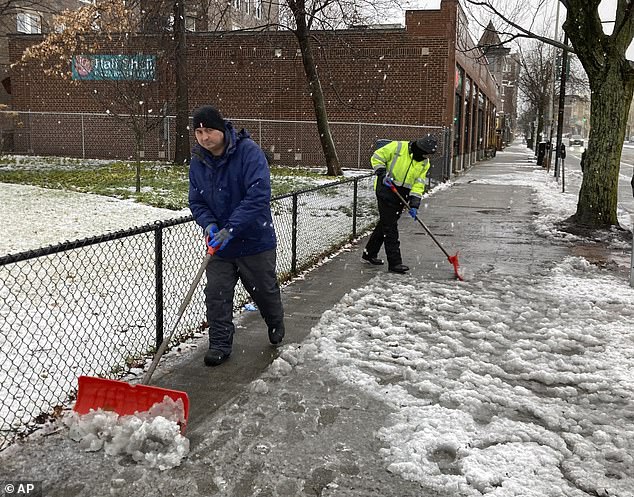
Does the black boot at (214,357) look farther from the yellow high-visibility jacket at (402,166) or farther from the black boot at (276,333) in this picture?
the yellow high-visibility jacket at (402,166)

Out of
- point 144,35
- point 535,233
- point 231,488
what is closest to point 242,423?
point 231,488

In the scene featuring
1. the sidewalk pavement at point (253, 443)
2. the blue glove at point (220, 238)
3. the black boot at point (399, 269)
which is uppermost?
the blue glove at point (220, 238)

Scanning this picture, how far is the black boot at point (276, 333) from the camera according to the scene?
5.09 m

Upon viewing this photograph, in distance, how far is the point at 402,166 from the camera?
25.8ft

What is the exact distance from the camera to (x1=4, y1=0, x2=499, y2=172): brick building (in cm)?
2405

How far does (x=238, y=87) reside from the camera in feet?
86.3

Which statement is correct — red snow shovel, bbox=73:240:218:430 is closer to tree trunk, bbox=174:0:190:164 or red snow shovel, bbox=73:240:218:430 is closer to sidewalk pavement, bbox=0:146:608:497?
sidewalk pavement, bbox=0:146:608:497

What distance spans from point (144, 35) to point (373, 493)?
45.7 feet

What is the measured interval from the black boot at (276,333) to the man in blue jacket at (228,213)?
0.96 feet

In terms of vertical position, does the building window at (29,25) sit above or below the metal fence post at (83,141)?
above

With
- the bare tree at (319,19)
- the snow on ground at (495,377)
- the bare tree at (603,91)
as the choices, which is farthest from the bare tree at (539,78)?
the snow on ground at (495,377)

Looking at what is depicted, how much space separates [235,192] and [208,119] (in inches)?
21.9

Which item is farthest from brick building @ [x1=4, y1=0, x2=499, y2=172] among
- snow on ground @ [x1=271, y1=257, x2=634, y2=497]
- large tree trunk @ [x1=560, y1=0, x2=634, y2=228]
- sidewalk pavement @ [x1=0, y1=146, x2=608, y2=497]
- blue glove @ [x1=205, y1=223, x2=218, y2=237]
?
sidewalk pavement @ [x1=0, y1=146, x2=608, y2=497]

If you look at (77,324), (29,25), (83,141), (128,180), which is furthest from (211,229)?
(29,25)
